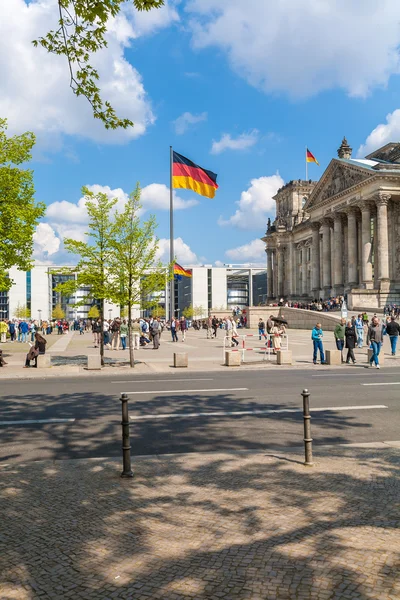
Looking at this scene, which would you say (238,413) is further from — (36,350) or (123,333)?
(123,333)

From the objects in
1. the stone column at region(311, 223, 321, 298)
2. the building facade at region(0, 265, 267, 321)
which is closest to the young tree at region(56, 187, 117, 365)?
the stone column at region(311, 223, 321, 298)

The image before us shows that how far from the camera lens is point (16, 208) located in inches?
947

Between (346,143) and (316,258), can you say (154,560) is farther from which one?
(346,143)

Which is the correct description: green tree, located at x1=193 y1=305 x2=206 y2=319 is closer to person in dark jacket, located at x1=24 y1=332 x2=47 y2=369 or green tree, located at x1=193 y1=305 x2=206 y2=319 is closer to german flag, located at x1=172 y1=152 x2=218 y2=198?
german flag, located at x1=172 y1=152 x2=218 y2=198

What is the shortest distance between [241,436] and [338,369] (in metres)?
12.4

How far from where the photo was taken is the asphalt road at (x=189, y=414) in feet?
27.3

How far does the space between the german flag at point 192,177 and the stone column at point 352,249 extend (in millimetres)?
35234

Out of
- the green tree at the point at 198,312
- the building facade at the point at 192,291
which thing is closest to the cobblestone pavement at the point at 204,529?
the building facade at the point at 192,291

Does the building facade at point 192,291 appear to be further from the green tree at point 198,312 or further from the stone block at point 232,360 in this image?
the stone block at point 232,360

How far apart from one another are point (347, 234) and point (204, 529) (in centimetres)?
6855

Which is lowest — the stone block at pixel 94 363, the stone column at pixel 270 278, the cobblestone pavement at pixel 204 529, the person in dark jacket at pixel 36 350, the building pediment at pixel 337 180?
the cobblestone pavement at pixel 204 529

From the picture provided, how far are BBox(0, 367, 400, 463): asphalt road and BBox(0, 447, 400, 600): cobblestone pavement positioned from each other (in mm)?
1268

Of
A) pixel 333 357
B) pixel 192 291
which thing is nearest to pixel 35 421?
pixel 333 357

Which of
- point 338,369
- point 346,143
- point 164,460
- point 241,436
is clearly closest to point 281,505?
point 164,460
